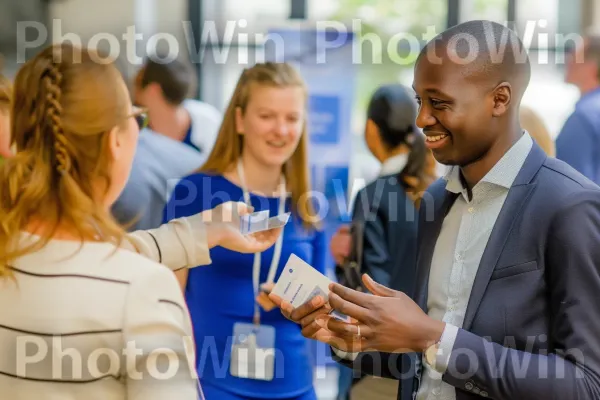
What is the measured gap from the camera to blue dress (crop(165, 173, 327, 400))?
91.7 inches

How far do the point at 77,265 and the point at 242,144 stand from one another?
1.44 m

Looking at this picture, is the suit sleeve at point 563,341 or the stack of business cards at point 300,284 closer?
the suit sleeve at point 563,341

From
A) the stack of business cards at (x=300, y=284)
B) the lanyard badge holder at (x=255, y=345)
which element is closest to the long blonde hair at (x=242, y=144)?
the lanyard badge holder at (x=255, y=345)

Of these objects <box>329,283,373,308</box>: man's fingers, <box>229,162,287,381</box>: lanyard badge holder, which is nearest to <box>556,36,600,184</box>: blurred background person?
<box>229,162,287,381</box>: lanyard badge holder

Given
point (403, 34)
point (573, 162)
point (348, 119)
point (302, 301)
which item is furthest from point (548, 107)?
point (302, 301)

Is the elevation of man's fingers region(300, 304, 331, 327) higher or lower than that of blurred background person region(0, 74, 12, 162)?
lower

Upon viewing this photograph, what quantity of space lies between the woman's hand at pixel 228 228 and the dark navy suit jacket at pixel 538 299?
61cm

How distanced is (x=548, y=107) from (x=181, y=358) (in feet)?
19.8

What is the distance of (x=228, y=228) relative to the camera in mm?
1838

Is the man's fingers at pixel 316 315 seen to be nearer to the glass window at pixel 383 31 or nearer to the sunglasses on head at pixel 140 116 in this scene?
the sunglasses on head at pixel 140 116

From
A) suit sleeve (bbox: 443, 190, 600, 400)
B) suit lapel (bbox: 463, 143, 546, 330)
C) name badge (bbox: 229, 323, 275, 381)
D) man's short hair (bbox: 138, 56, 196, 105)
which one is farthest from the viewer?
man's short hair (bbox: 138, 56, 196, 105)

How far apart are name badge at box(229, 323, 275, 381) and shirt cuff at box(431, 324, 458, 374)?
0.99 m

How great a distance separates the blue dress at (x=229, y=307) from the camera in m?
2.33

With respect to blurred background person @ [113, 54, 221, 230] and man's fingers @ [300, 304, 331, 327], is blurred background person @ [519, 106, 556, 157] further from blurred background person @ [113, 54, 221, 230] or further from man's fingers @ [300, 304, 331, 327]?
man's fingers @ [300, 304, 331, 327]
